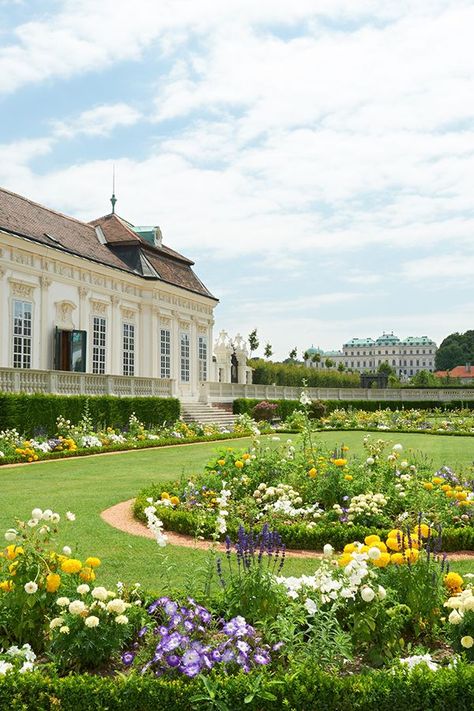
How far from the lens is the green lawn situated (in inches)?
253

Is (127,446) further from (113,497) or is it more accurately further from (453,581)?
(453,581)

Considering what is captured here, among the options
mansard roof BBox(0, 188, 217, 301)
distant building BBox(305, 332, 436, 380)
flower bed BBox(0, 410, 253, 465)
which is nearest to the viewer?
flower bed BBox(0, 410, 253, 465)

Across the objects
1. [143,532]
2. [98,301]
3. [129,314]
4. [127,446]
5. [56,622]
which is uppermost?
[98,301]

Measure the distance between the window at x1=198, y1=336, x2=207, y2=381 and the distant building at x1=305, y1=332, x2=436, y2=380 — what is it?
135 m

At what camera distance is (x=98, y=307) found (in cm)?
2867

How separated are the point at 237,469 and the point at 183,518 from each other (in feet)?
6.04

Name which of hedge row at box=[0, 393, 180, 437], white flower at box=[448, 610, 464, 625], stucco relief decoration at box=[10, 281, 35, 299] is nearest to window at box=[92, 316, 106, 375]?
hedge row at box=[0, 393, 180, 437]

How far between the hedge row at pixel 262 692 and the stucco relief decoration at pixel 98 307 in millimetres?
25327

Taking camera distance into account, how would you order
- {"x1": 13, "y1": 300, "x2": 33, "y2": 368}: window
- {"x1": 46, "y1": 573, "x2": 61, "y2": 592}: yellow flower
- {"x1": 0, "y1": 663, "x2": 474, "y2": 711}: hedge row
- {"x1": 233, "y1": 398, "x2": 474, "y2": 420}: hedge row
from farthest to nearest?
{"x1": 233, "y1": 398, "x2": 474, "y2": 420}: hedge row, {"x1": 13, "y1": 300, "x2": 33, "y2": 368}: window, {"x1": 46, "y1": 573, "x2": 61, "y2": 592}: yellow flower, {"x1": 0, "y1": 663, "x2": 474, "y2": 711}: hedge row

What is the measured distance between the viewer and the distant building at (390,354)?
176000 mm

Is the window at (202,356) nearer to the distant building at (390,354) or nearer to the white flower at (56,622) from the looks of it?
the white flower at (56,622)

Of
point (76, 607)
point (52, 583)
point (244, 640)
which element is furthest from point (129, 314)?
point (244, 640)

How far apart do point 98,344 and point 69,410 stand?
8.86m

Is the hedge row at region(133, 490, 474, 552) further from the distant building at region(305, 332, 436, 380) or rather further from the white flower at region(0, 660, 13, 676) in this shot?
the distant building at region(305, 332, 436, 380)
